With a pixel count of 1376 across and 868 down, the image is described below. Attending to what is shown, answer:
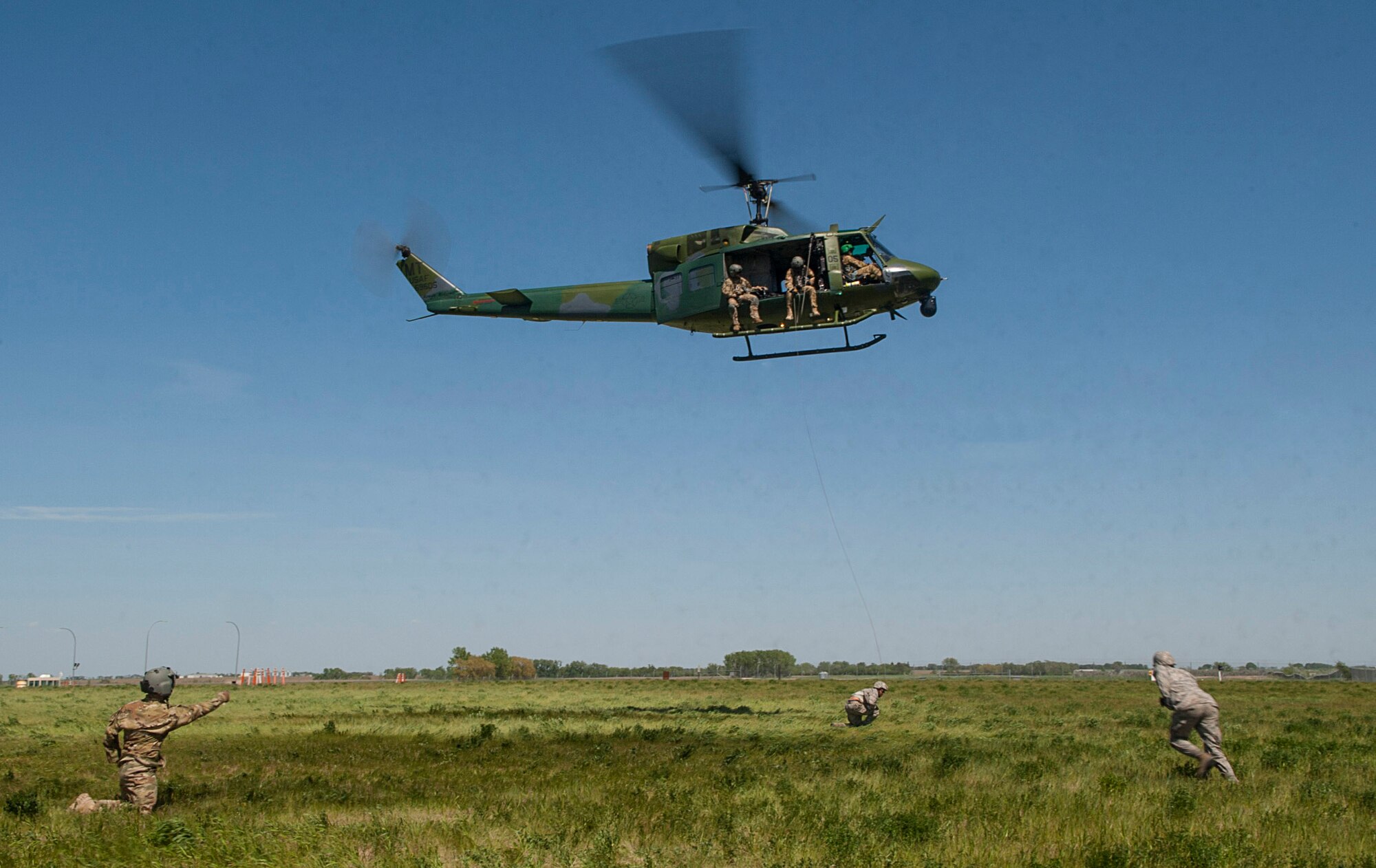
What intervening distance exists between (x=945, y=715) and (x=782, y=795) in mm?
16964

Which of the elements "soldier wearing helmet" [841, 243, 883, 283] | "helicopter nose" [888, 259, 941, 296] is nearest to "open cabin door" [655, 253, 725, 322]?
"soldier wearing helmet" [841, 243, 883, 283]

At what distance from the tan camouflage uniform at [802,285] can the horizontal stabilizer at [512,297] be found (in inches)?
311

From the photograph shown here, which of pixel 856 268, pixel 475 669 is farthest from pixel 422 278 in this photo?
pixel 475 669

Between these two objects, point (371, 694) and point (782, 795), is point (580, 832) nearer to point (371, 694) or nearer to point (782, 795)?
point (782, 795)

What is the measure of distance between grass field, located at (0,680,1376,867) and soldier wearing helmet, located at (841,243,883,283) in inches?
419

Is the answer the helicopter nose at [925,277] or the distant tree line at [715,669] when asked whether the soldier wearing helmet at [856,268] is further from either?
the distant tree line at [715,669]

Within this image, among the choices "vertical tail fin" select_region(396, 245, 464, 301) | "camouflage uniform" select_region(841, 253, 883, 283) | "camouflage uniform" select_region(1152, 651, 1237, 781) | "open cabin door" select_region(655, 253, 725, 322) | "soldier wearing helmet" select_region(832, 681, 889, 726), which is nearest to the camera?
"camouflage uniform" select_region(1152, 651, 1237, 781)

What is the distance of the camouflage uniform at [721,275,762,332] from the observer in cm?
2456

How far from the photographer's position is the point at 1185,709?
12.5m

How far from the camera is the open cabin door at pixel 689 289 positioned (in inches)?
986

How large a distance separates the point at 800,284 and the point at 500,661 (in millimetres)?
130531

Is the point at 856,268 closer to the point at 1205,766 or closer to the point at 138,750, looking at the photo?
the point at 1205,766

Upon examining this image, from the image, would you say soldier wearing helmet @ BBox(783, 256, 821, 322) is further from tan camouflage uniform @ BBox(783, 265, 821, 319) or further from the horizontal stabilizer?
the horizontal stabilizer

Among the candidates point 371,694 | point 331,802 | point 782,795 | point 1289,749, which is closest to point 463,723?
point 331,802
